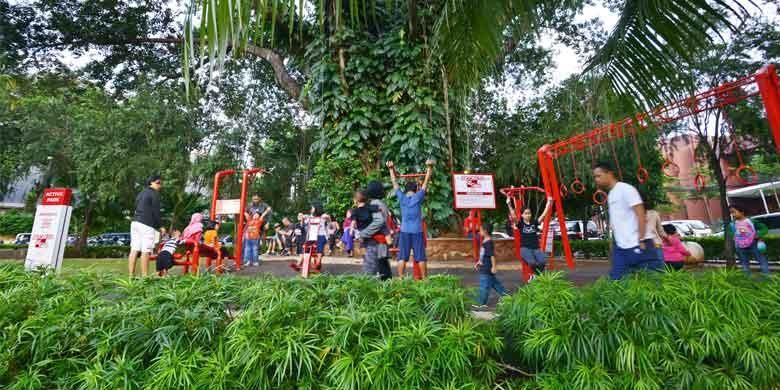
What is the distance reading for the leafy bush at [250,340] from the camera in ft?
6.75

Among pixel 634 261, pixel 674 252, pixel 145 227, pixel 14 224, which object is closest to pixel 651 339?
pixel 634 261

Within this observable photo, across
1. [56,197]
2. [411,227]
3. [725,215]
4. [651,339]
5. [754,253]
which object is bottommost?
[651,339]

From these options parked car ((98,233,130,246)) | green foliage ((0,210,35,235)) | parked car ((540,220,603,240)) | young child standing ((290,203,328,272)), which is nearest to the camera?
young child standing ((290,203,328,272))

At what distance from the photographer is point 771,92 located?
467 cm

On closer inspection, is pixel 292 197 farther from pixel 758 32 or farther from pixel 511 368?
pixel 511 368

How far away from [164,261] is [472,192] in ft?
19.1

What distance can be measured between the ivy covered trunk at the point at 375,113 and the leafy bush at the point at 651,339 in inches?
313

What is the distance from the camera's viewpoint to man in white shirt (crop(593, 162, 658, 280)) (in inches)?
145

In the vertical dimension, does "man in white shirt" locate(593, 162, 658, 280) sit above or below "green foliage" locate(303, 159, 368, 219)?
below

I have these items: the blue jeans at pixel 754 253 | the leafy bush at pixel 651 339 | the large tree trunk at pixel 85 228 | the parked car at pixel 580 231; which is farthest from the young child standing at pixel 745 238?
the large tree trunk at pixel 85 228

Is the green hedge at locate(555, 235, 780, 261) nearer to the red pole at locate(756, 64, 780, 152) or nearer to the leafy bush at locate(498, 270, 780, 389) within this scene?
the red pole at locate(756, 64, 780, 152)

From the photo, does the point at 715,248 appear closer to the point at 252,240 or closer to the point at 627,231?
the point at 627,231

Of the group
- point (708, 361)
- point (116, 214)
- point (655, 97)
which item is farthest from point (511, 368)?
point (116, 214)

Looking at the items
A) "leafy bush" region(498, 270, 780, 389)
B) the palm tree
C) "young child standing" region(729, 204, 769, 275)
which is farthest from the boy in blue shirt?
"young child standing" region(729, 204, 769, 275)
